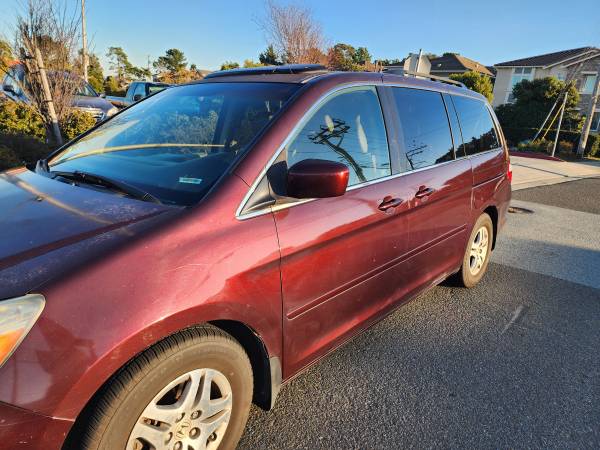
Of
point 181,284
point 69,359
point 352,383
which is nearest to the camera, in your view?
point 69,359

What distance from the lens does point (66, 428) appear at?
1327mm

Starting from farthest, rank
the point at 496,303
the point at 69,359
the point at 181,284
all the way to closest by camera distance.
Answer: the point at 496,303, the point at 181,284, the point at 69,359

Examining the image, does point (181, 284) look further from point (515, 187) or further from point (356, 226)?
point (515, 187)

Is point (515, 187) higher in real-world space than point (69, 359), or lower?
lower

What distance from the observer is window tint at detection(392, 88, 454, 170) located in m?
2.78

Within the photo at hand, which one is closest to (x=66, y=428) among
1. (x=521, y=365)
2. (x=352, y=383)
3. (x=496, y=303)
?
(x=352, y=383)

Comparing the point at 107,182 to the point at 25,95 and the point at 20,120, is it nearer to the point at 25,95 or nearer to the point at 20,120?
the point at 25,95

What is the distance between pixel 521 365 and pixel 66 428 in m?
2.72

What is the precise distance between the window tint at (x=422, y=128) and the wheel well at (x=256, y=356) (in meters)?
1.54

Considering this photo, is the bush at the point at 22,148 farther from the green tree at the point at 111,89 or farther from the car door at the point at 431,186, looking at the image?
the green tree at the point at 111,89

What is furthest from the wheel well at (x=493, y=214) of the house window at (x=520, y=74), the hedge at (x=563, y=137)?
the house window at (x=520, y=74)

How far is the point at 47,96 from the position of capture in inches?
266

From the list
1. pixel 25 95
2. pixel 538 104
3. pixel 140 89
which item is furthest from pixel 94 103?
pixel 538 104

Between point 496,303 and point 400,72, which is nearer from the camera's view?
point 400,72
